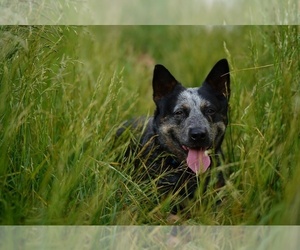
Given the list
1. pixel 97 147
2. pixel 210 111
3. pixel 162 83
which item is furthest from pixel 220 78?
pixel 97 147

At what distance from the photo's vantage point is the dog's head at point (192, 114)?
17.6 feet

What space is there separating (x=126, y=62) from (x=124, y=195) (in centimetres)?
289

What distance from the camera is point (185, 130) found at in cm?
545

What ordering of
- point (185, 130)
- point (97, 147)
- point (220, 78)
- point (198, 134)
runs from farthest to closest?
point (220, 78)
point (185, 130)
point (198, 134)
point (97, 147)

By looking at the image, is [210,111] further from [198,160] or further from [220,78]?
[198,160]

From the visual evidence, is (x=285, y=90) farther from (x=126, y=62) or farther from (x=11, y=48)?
(x=126, y=62)

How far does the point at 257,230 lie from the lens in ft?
14.4

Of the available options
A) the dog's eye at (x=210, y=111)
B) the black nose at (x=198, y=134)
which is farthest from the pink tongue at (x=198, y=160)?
the dog's eye at (x=210, y=111)

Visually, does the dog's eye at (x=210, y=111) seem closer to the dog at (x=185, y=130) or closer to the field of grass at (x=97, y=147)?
the dog at (x=185, y=130)

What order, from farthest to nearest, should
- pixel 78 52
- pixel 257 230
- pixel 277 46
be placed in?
pixel 78 52 → pixel 277 46 → pixel 257 230

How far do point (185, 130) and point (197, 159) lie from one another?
24cm

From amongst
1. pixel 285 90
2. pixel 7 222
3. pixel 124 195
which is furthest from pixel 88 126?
pixel 285 90

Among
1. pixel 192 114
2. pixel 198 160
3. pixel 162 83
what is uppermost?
pixel 162 83

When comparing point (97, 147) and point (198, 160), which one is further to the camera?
point (198, 160)
